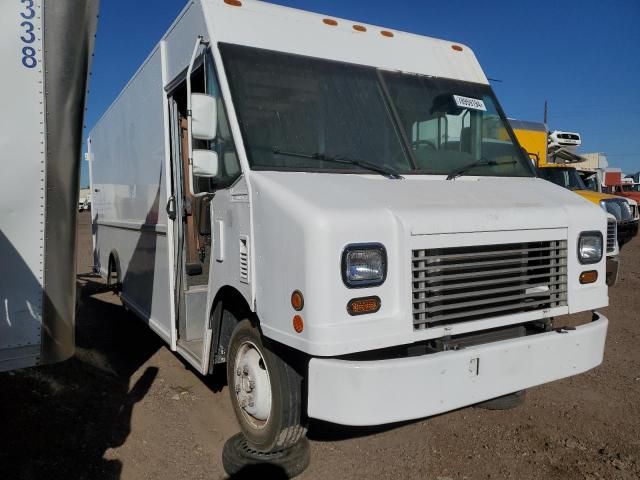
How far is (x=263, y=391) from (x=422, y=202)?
4.94ft

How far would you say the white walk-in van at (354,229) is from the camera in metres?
2.72

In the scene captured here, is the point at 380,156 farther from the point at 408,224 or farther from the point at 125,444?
the point at 125,444

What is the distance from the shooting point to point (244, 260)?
328cm

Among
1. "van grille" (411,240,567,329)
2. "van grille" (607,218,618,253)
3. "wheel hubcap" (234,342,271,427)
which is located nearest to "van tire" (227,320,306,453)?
"wheel hubcap" (234,342,271,427)

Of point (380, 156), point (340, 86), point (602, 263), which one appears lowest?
point (602, 263)

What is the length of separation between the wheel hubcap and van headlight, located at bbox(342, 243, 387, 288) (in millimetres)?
941

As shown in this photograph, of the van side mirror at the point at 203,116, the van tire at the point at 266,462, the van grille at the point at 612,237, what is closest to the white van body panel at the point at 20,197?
the van side mirror at the point at 203,116

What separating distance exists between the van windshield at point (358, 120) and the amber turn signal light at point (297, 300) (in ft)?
2.93

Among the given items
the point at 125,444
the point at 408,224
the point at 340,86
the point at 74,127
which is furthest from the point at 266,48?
the point at 125,444

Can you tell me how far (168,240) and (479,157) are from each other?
8.70 ft

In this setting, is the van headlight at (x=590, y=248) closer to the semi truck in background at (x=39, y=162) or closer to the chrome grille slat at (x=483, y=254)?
the chrome grille slat at (x=483, y=254)

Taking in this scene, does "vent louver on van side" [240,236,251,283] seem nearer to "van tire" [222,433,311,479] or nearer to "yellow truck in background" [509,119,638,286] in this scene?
"van tire" [222,433,311,479]

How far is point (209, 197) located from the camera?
13.0 ft

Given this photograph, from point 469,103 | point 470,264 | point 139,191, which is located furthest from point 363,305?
point 139,191
